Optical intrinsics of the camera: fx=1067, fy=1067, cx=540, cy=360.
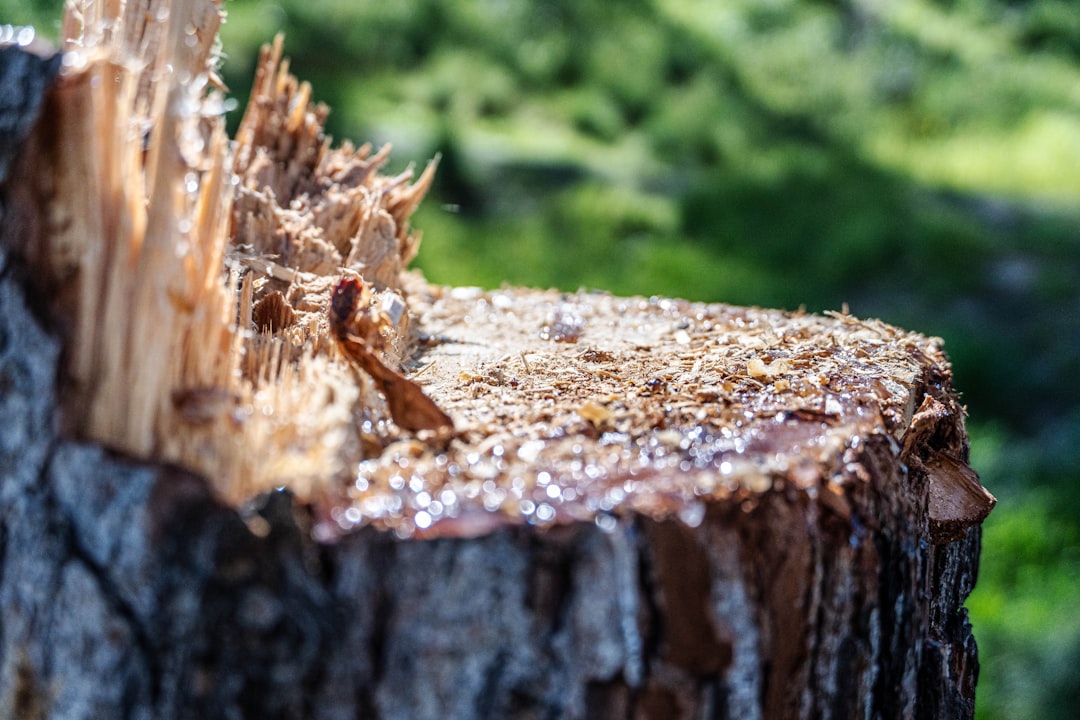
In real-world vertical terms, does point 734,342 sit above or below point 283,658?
above

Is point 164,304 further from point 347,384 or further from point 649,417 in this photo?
point 649,417

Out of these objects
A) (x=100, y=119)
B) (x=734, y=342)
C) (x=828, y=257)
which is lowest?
(x=100, y=119)

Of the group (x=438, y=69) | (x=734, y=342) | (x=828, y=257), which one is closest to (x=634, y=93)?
(x=438, y=69)

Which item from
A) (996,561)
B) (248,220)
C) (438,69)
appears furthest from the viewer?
(438,69)

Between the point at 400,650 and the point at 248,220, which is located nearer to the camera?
the point at 400,650

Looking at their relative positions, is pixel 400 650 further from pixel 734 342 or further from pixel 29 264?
pixel 734 342

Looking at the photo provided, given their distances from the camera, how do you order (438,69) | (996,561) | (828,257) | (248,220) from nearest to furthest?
(248,220) < (996,561) < (828,257) < (438,69)
